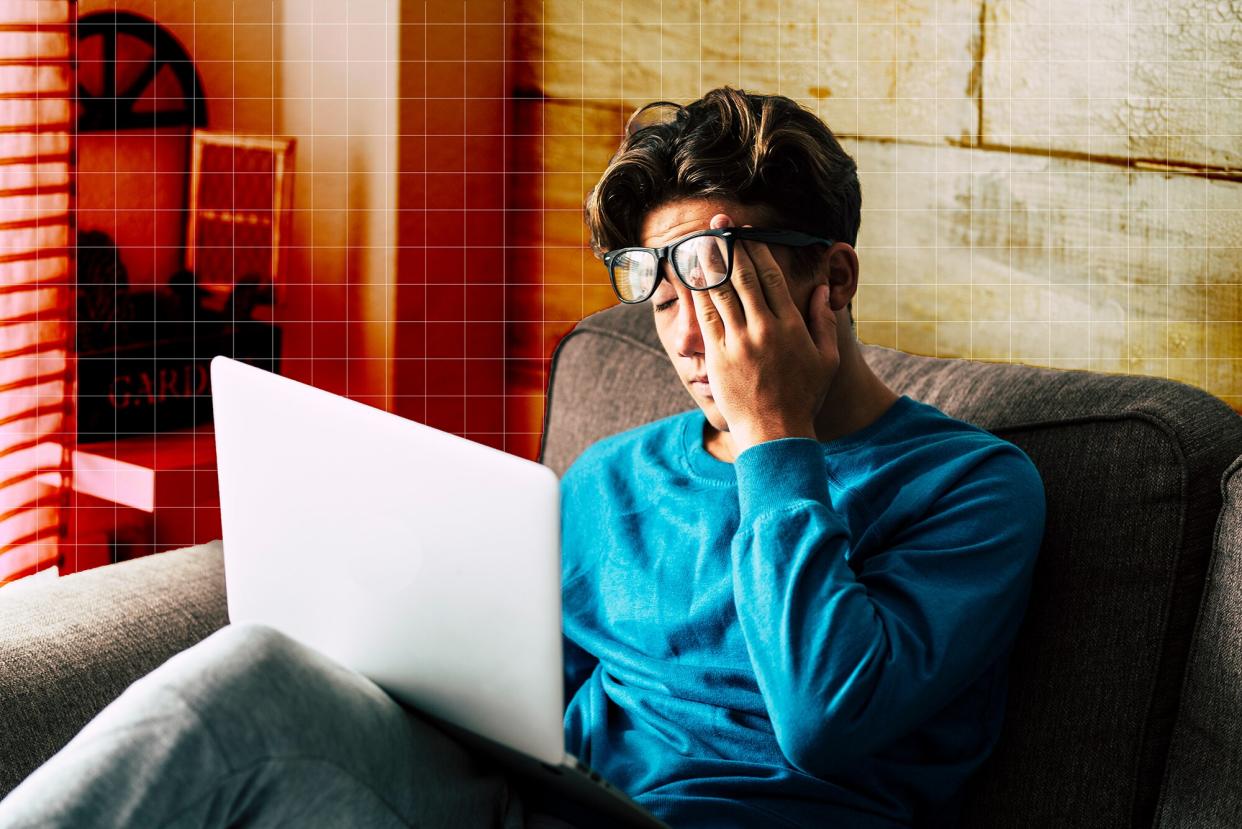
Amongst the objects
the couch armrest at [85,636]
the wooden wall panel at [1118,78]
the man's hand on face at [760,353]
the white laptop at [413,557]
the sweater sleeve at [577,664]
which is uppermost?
the wooden wall panel at [1118,78]

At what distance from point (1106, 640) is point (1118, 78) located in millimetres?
1060

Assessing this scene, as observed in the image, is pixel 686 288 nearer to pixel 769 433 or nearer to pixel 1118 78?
pixel 769 433

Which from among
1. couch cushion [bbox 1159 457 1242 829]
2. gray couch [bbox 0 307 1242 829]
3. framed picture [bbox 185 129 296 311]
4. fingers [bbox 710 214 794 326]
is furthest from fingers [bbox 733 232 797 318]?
framed picture [bbox 185 129 296 311]

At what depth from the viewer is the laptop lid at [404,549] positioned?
64 cm

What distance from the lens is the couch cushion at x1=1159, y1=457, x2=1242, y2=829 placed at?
0.85 m

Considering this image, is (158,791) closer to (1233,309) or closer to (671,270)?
(671,270)

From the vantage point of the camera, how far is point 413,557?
2.26ft

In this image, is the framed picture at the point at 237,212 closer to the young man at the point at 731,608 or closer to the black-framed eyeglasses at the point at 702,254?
the young man at the point at 731,608

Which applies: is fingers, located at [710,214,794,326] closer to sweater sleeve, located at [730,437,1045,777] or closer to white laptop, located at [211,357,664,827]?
sweater sleeve, located at [730,437,1045,777]

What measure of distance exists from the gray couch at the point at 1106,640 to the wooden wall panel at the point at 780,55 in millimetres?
761

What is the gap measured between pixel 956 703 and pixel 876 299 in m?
0.94

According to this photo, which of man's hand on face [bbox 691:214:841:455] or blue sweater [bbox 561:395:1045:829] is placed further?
man's hand on face [bbox 691:214:841:455]

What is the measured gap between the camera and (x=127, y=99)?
6.35 ft

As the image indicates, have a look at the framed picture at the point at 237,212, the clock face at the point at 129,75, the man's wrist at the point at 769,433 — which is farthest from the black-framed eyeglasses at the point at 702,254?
the clock face at the point at 129,75
